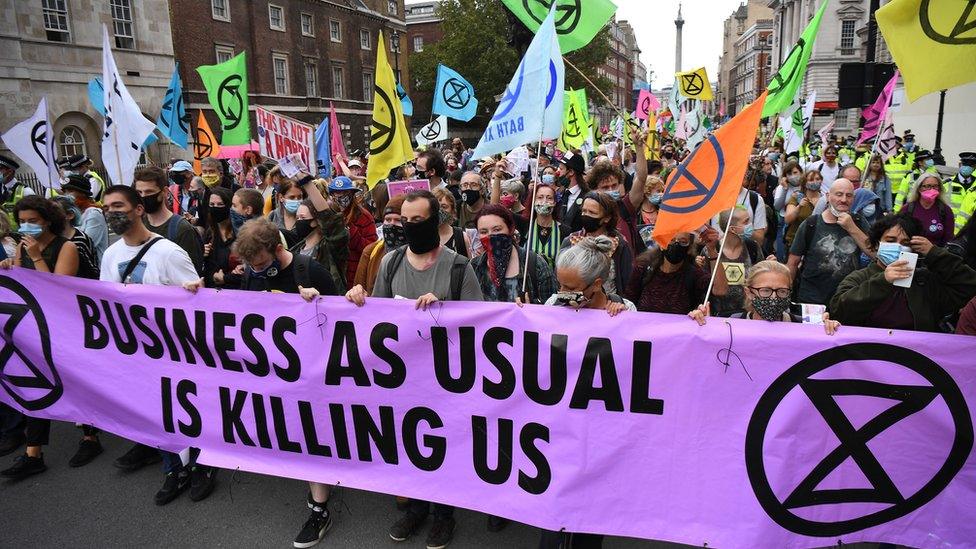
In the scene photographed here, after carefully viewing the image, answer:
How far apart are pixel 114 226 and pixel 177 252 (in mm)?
389

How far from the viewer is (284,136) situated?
328 inches

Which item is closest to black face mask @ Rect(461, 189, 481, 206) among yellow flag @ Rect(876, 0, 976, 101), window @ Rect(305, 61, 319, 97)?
yellow flag @ Rect(876, 0, 976, 101)

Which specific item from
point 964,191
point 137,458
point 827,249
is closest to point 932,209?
point 827,249

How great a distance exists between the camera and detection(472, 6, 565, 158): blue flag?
165 inches

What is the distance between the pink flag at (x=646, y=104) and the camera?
1738 cm

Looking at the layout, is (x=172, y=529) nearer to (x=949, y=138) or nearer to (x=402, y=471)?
(x=402, y=471)

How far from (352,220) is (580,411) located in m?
3.17

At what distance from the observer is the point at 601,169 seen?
6.18 m

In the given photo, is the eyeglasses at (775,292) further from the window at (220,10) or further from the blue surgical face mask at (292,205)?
the window at (220,10)

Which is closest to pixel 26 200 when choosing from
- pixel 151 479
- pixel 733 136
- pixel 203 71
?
pixel 151 479

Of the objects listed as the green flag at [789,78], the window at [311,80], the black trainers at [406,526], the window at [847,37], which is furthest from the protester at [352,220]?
the window at [847,37]

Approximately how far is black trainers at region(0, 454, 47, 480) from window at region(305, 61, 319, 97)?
131 feet

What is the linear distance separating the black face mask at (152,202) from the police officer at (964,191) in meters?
7.83

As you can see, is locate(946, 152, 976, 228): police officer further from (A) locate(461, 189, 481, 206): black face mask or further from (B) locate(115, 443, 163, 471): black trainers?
(B) locate(115, 443, 163, 471): black trainers
